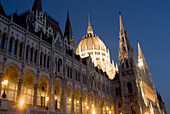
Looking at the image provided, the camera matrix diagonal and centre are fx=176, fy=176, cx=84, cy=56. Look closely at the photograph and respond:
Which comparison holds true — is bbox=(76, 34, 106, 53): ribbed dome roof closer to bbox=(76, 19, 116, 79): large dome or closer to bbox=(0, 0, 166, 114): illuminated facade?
bbox=(76, 19, 116, 79): large dome

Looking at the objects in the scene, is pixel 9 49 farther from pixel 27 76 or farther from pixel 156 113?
pixel 156 113

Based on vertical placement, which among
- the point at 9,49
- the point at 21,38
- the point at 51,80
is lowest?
the point at 51,80

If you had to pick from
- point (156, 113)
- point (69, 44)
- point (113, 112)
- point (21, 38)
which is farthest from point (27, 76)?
point (156, 113)

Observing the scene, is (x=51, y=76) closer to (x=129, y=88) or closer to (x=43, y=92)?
(x=43, y=92)

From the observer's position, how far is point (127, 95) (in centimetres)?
5956

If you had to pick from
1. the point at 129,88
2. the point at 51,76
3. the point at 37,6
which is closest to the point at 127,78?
the point at 129,88

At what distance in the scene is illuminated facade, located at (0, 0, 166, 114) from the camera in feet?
94.4

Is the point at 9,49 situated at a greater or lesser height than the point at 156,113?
greater

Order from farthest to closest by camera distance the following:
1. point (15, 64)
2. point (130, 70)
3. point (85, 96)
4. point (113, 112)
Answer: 1. point (130, 70)
2. point (113, 112)
3. point (85, 96)
4. point (15, 64)

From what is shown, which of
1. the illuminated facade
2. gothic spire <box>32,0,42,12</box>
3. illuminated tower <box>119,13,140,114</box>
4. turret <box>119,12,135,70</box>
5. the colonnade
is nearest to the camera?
the illuminated facade

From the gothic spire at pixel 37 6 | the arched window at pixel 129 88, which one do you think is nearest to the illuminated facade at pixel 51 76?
the gothic spire at pixel 37 6

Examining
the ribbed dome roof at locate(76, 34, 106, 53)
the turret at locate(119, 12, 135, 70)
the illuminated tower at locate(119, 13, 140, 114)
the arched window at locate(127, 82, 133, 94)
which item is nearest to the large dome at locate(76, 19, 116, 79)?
the ribbed dome roof at locate(76, 34, 106, 53)

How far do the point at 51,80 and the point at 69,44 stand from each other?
26502 mm

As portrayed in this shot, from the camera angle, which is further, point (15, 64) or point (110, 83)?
point (110, 83)
